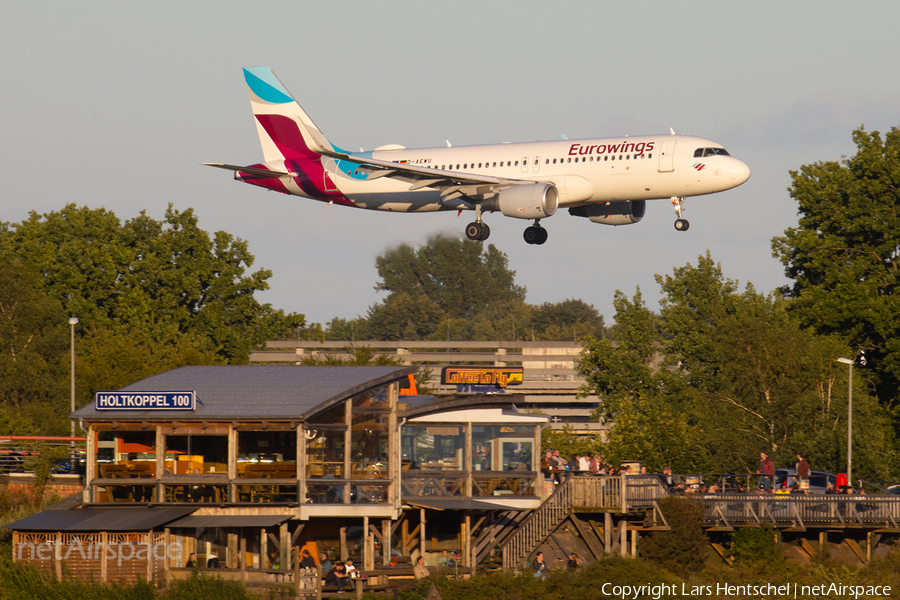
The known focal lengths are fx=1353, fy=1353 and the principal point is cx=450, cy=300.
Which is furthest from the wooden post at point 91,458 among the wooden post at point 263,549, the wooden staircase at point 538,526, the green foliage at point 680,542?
the green foliage at point 680,542

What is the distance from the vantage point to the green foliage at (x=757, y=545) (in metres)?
37.1

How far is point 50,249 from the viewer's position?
96250 millimetres

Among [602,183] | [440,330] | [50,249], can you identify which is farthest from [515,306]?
[602,183]

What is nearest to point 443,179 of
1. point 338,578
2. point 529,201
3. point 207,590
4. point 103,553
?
point 529,201

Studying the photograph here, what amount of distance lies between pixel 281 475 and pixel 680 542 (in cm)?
1105

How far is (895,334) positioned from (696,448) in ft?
65.6

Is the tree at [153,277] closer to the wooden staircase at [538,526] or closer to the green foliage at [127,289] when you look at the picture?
the green foliage at [127,289]

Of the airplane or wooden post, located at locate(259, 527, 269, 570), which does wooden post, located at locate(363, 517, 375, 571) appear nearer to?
wooden post, located at locate(259, 527, 269, 570)

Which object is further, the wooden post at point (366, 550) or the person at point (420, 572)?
the wooden post at point (366, 550)

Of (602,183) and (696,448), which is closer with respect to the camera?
(602,183)

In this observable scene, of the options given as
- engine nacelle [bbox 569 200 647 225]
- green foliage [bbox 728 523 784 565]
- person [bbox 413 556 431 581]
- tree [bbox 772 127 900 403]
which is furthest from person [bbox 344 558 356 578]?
tree [bbox 772 127 900 403]

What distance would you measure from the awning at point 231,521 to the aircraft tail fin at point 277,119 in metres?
29.4

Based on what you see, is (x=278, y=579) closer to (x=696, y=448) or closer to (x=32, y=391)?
(x=696, y=448)

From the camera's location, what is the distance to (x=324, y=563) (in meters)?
34.5
